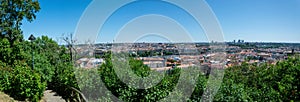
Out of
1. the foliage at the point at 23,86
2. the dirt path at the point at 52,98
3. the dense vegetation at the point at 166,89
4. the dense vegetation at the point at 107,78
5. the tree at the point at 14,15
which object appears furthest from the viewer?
the tree at the point at 14,15

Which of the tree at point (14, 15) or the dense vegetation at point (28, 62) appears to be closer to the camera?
the dense vegetation at point (28, 62)

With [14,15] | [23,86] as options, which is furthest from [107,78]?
[14,15]

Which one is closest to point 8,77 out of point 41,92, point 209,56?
point 41,92

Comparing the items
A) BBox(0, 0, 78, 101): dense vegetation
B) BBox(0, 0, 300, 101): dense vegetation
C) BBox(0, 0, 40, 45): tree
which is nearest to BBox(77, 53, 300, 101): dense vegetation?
BBox(0, 0, 300, 101): dense vegetation

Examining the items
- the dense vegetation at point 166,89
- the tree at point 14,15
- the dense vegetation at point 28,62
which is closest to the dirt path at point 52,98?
the dense vegetation at point 28,62

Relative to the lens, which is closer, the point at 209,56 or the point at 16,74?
the point at 209,56

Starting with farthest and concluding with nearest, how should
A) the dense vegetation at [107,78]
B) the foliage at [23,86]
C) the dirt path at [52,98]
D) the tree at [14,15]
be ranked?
the tree at [14,15] → the dirt path at [52,98] → the foliage at [23,86] → the dense vegetation at [107,78]

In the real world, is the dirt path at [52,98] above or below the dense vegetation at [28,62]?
below

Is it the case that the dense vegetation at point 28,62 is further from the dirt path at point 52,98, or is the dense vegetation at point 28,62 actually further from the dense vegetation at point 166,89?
the dense vegetation at point 166,89

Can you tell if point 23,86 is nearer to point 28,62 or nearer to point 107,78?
point 107,78

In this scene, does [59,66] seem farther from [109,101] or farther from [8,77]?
[109,101]

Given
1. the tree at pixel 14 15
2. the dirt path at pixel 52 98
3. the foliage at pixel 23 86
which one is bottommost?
the dirt path at pixel 52 98
